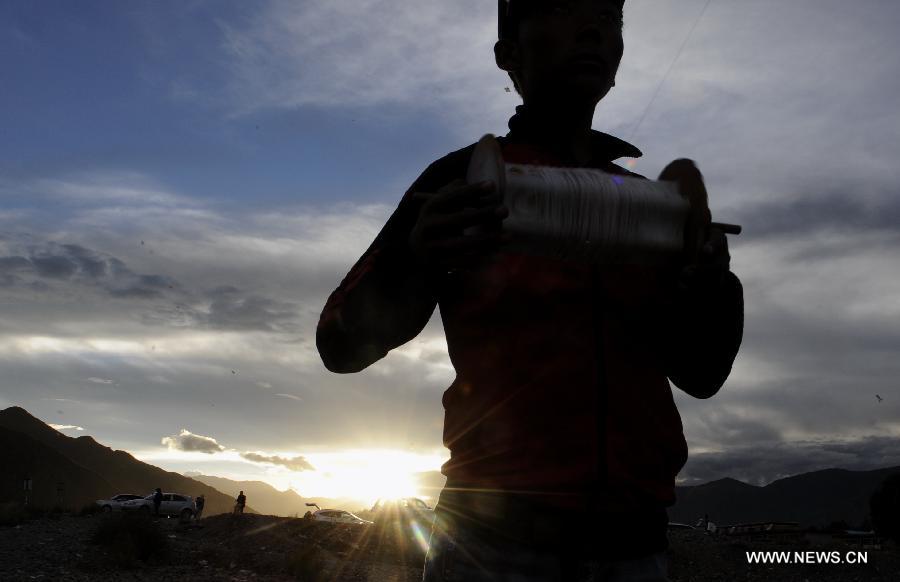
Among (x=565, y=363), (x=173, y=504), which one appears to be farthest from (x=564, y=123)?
(x=173, y=504)

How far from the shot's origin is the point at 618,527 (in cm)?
205

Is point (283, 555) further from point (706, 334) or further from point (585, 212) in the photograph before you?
point (585, 212)

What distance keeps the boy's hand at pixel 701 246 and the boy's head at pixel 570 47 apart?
0.67 meters

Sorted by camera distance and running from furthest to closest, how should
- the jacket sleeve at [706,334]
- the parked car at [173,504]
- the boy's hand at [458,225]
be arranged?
the parked car at [173,504], the jacket sleeve at [706,334], the boy's hand at [458,225]

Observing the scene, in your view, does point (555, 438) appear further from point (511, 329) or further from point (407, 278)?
point (407, 278)

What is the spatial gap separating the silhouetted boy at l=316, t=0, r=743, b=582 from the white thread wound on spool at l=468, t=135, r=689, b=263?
9 centimetres

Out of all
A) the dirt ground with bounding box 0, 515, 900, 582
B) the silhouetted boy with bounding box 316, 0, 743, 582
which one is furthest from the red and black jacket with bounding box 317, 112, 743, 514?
the dirt ground with bounding box 0, 515, 900, 582

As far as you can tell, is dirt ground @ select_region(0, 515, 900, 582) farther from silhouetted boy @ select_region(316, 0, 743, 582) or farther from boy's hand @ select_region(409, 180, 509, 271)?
boy's hand @ select_region(409, 180, 509, 271)

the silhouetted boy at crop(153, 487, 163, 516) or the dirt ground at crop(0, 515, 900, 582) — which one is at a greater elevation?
the silhouetted boy at crop(153, 487, 163, 516)

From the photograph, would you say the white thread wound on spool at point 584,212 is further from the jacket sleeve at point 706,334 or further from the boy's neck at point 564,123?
the boy's neck at point 564,123

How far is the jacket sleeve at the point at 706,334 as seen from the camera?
2291 mm

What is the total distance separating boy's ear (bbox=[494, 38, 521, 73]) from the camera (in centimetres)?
290

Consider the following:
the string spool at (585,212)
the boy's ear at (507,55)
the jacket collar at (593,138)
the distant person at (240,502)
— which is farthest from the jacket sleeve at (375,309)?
the distant person at (240,502)

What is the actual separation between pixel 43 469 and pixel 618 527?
124865mm
